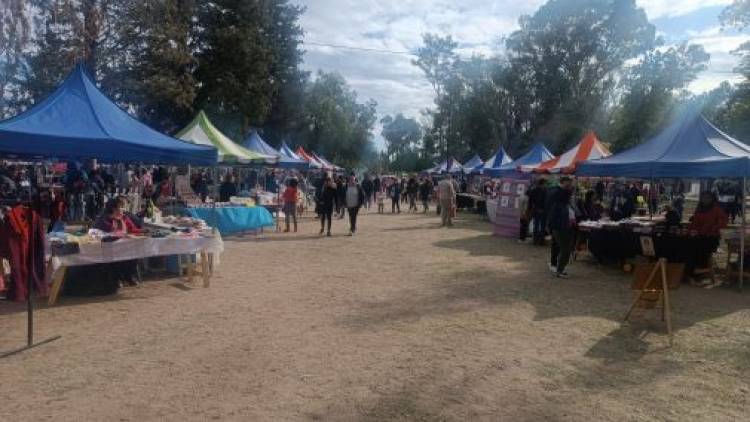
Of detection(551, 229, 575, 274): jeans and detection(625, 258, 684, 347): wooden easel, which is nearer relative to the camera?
detection(625, 258, 684, 347): wooden easel

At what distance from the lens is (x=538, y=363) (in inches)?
217

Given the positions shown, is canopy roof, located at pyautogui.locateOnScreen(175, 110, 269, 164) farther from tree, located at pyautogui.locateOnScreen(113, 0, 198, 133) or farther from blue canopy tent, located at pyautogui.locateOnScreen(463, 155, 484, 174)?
blue canopy tent, located at pyautogui.locateOnScreen(463, 155, 484, 174)

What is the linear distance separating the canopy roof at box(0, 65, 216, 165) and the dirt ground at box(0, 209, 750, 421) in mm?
1939

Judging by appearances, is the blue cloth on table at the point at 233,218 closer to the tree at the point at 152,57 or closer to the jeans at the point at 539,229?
the jeans at the point at 539,229

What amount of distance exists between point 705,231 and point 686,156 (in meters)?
1.43

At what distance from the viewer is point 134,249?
26.0ft

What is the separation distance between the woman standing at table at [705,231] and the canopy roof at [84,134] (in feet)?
27.3

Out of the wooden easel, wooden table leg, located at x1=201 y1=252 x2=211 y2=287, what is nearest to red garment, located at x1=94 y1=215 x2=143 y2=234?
wooden table leg, located at x1=201 y1=252 x2=211 y2=287

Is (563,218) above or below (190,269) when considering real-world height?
above

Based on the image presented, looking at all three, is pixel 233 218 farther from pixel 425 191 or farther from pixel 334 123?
pixel 334 123

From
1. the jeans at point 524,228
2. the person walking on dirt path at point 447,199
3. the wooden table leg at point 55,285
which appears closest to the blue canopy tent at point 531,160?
the person walking on dirt path at point 447,199

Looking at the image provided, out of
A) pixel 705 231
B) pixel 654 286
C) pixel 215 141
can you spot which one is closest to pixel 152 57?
pixel 215 141

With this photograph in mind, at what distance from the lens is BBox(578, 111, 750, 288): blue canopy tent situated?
31.7 ft

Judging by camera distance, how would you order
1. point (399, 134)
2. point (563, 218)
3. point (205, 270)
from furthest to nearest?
point (399, 134) → point (563, 218) → point (205, 270)
